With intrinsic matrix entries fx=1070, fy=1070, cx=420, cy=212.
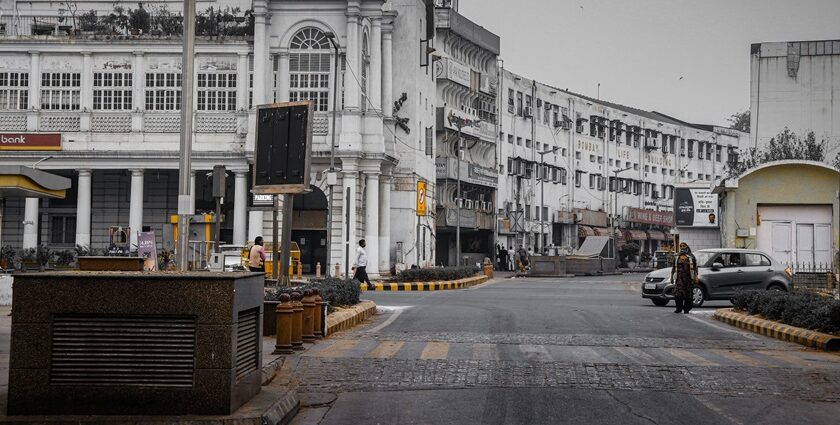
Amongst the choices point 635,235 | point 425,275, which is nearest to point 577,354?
point 425,275

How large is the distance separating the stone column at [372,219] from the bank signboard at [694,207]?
56.4 feet

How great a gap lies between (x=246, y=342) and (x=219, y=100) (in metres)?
43.9

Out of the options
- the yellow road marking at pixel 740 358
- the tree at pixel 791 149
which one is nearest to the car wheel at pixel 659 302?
the yellow road marking at pixel 740 358

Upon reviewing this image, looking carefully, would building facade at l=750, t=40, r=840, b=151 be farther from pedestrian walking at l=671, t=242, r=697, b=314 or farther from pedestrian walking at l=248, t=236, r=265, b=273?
pedestrian walking at l=248, t=236, r=265, b=273

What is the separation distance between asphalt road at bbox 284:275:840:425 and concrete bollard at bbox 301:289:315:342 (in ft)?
0.82

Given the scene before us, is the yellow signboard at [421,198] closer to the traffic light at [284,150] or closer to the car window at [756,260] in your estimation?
the car window at [756,260]

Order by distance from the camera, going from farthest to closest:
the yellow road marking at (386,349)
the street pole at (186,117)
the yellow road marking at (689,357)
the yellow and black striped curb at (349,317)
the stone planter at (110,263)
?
the yellow and black striped curb at (349,317) < the street pole at (186,117) < the yellow road marking at (386,349) < the yellow road marking at (689,357) < the stone planter at (110,263)

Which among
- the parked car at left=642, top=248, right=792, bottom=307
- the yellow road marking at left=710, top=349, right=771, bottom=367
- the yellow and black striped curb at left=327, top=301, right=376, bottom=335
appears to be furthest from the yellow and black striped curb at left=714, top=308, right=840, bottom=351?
the yellow and black striped curb at left=327, top=301, right=376, bottom=335

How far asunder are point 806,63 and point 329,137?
26.3 m

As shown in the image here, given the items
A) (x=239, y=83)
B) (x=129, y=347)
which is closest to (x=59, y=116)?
(x=239, y=83)

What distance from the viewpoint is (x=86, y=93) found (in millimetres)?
51281

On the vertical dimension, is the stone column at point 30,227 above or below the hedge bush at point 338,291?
above

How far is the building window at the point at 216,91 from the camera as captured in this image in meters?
51.5

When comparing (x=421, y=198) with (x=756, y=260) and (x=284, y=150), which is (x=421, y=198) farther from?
(x=284, y=150)
